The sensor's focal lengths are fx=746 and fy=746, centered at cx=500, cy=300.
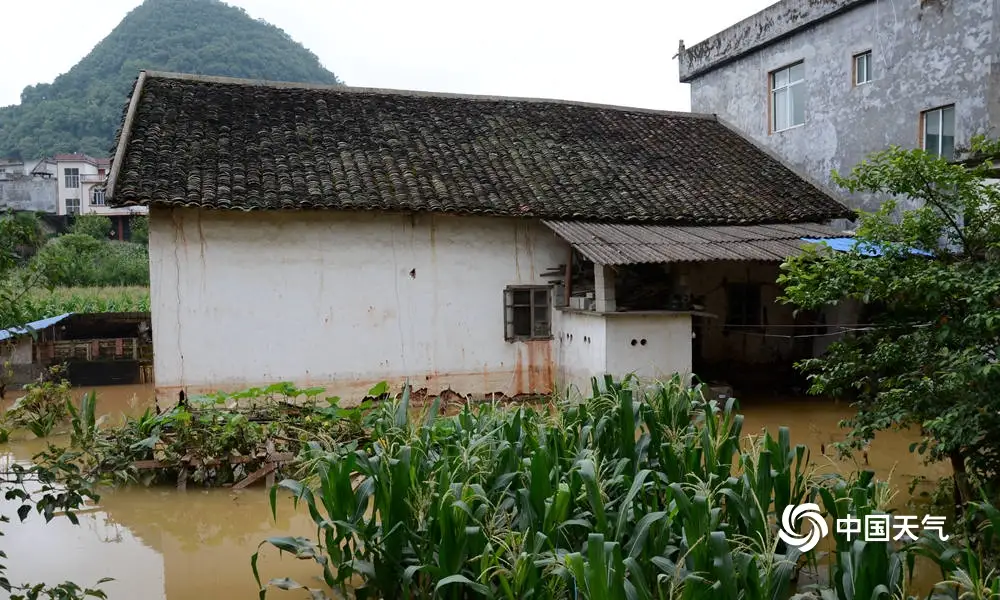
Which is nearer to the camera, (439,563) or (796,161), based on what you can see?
(439,563)

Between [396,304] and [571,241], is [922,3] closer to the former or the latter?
[571,241]

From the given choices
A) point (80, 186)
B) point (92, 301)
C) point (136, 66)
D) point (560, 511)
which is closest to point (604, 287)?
point (560, 511)

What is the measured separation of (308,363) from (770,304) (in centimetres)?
833

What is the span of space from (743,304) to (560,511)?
10.6 meters

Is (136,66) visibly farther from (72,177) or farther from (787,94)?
(787,94)

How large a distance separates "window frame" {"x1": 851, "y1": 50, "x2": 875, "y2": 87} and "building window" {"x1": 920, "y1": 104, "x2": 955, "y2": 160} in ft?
4.50

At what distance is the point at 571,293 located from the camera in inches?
473

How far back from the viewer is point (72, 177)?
38250mm

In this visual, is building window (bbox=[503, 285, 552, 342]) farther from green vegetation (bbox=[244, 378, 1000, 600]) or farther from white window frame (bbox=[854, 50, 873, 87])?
white window frame (bbox=[854, 50, 873, 87])

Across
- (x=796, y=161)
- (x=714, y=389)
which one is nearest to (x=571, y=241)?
(x=714, y=389)

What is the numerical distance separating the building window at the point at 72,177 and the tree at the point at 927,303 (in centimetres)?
4079

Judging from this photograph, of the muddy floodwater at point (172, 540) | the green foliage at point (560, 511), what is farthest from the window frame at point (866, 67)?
the green foliage at point (560, 511)

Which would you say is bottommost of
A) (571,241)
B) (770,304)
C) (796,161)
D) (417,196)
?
(770,304)

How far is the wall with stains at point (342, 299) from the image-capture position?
10.6 m
